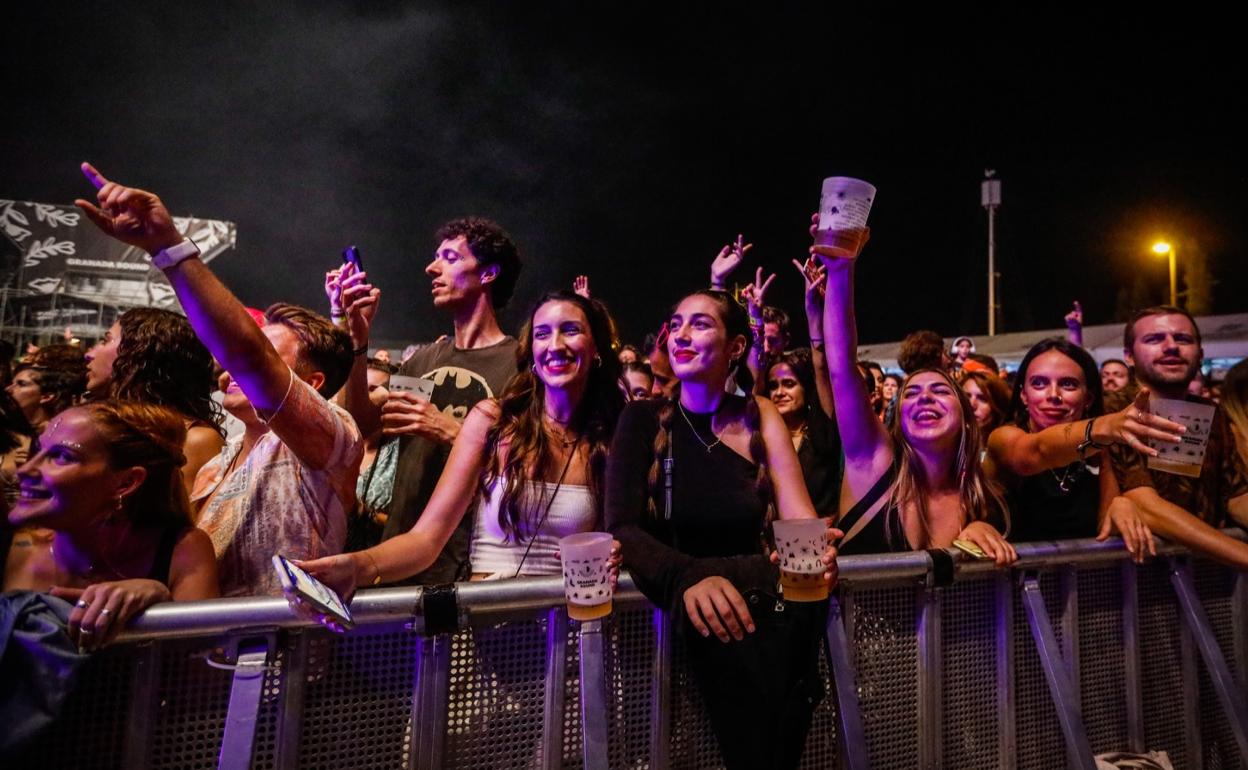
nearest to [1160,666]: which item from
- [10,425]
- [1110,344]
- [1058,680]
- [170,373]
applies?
[1058,680]

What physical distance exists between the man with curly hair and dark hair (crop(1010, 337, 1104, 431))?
2.40m

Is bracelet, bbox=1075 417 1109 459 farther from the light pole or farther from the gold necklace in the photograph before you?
the light pole

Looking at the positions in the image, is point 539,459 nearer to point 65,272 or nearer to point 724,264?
point 724,264

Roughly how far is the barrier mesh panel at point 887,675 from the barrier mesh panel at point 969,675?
13cm

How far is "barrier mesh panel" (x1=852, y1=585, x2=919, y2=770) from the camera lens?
7.40 ft

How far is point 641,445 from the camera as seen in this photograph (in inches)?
89.8

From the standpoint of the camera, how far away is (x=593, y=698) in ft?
6.01

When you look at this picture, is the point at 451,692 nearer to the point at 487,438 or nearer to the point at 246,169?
the point at 487,438

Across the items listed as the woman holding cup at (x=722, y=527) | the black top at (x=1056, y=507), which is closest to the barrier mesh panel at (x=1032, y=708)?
the black top at (x=1056, y=507)

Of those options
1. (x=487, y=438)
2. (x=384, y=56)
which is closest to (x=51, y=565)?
(x=487, y=438)

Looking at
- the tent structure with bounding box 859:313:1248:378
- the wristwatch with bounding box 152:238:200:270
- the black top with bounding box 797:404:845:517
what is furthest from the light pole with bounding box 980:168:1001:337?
the wristwatch with bounding box 152:238:200:270

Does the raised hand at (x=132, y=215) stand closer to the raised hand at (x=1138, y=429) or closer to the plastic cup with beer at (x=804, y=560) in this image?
the plastic cup with beer at (x=804, y=560)

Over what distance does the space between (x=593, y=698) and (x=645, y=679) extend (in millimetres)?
250

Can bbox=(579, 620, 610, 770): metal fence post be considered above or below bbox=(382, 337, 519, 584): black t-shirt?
below
